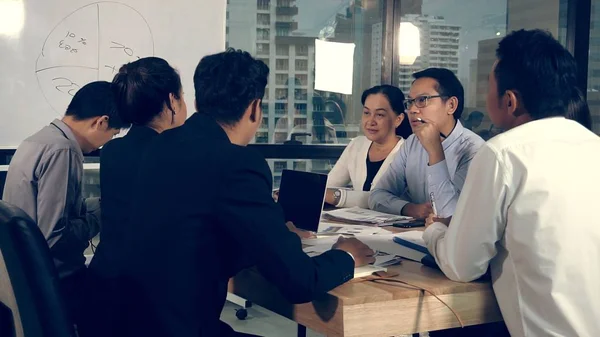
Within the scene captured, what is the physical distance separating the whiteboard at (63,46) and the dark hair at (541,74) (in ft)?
8.04

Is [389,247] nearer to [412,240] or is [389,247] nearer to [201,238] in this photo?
[412,240]

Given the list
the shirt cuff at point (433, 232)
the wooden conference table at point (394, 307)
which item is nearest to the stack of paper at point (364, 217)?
the shirt cuff at point (433, 232)

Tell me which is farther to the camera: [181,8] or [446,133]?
[181,8]

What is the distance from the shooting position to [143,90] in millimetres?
2012

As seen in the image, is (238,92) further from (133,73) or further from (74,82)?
(74,82)

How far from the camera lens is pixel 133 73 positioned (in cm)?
202

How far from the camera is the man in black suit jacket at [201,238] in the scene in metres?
1.36

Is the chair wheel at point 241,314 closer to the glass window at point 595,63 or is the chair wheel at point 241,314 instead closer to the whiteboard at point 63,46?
the whiteboard at point 63,46

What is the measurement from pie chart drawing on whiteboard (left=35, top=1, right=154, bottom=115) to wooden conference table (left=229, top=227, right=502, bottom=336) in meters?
2.26

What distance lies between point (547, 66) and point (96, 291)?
4.18 ft

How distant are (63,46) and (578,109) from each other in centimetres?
273

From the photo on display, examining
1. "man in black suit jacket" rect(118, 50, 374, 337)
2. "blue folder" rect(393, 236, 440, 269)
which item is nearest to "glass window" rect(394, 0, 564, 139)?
"blue folder" rect(393, 236, 440, 269)

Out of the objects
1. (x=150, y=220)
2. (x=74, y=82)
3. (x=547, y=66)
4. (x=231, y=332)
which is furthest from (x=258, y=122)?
(x=74, y=82)

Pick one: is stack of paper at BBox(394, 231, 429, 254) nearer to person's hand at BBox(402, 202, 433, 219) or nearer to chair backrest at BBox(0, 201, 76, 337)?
person's hand at BBox(402, 202, 433, 219)
